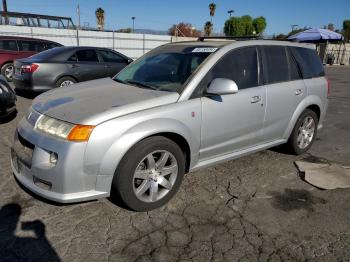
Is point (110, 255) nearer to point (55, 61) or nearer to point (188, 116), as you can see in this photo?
point (188, 116)

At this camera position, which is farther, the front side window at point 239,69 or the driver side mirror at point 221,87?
the front side window at point 239,69

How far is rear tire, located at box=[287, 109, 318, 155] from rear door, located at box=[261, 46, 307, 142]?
1.02ft

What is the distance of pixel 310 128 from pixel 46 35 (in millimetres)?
18084

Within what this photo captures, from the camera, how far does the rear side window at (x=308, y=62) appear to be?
485 cm

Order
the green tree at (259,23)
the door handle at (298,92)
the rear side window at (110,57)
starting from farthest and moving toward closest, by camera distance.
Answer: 1. the green tree at (259,23)
2. the rear side window at (110,57)
3. the door handle at (298,92)

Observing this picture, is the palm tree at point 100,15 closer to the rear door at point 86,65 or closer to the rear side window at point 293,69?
the rear door at point 86,65

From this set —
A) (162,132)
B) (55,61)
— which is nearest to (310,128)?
(162,132)

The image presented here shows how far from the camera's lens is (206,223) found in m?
3.17

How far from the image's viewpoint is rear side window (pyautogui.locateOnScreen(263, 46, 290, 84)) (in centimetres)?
430

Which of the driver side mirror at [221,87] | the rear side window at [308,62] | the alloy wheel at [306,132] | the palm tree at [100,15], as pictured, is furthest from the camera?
the palm tree at [100,15]

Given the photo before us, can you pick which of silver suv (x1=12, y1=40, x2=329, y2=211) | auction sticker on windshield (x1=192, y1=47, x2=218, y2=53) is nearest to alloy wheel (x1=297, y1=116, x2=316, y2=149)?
silver suv (x1=12, y1=40, x2=329, y2=211)

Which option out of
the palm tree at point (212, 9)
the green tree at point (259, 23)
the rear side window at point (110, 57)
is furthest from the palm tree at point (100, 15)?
the rear side window at point (110, 57)

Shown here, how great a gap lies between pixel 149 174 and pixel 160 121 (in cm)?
53

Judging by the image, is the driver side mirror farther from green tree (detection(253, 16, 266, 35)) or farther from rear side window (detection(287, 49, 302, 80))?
green tree (detection(253, 16, 266, 35))
